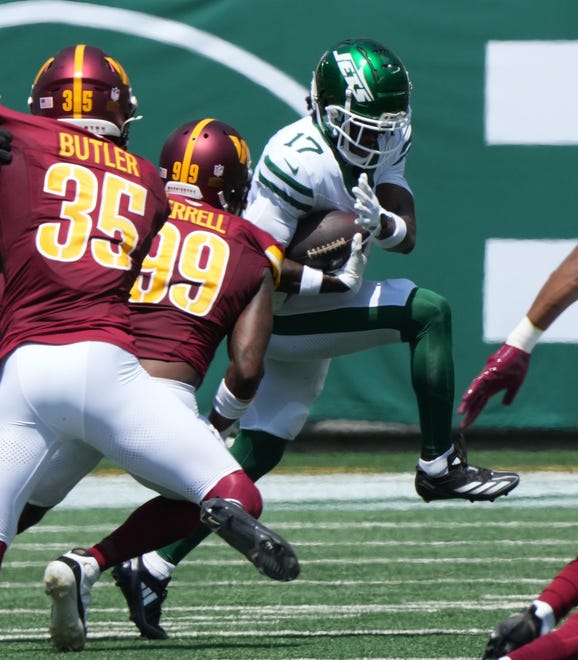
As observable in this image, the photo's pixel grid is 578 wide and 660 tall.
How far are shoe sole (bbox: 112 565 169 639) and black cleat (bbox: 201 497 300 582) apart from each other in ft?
3.24

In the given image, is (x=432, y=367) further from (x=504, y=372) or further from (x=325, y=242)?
(x=504, y=372)

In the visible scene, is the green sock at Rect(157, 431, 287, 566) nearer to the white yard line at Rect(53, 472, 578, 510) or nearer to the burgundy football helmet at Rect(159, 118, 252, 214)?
the burgundy football helmet at Rect(159, 118, 252, 214)

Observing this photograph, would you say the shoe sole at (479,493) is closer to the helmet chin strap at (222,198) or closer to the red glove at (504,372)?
the helmet chin strap at (222,198)

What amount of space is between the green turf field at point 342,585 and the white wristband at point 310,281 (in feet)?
3.10

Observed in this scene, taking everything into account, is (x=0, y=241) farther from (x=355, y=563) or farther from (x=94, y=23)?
(x=94, y=23)

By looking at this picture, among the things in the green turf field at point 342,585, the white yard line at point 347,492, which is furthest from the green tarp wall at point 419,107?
the green turf field at point 342,585

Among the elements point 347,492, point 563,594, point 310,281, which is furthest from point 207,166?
point 347,492

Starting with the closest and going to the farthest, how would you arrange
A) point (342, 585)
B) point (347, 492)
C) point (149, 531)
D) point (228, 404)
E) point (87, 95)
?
point (87, 95) < point (149, 531) < point (228, 404) < point (342, 585) < point (347, 492)

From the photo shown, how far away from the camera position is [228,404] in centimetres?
421

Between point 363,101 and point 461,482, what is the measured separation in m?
1.17

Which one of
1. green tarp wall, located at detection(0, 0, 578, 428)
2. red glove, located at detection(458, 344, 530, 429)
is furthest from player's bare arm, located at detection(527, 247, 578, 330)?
green tarp wall, located at detection(0, 0, 578, 428)

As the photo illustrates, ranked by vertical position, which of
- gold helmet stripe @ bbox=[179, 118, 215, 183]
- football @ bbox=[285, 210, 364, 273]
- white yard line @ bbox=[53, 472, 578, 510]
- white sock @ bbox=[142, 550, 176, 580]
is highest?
gold helmet stripe @ bbox=[179, 118, 215, 183]

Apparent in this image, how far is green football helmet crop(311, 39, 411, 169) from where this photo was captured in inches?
187

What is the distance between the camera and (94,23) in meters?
8.10
